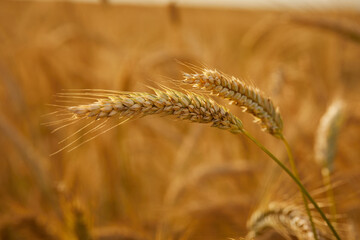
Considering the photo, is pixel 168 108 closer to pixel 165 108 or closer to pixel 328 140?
pixel 165 108

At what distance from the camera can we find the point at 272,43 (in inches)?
120

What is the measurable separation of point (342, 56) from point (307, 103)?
0.58 m

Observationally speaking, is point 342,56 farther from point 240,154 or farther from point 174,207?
point 174,207

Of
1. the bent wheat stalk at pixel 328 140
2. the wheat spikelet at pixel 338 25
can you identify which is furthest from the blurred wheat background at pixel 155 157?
the bent wheat stalk at pixel 328 140

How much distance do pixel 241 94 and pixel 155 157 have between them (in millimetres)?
2207

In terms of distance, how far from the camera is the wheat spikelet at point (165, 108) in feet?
1.88

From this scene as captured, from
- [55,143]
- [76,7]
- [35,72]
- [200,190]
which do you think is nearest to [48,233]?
[200,190]

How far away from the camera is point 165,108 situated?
2.07ft

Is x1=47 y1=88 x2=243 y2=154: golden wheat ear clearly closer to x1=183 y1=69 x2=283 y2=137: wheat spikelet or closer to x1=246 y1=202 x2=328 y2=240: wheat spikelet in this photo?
x1=183 y1=69 x2=283 y2=137: wheat spikelet

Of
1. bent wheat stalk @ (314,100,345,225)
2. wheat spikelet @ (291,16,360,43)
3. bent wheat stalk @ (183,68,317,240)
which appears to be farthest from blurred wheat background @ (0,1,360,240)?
bent wheat stalk @ (183,68,317,240)

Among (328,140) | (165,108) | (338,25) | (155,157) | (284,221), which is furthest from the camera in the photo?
(155,157)

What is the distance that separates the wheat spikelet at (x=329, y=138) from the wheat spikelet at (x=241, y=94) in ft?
1.82

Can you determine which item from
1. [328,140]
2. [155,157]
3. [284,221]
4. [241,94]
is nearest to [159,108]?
[241,94]

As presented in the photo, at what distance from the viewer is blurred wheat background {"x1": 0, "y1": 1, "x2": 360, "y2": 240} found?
56.5 inches
